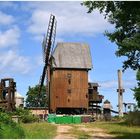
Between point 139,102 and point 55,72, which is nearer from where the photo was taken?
point 139,102

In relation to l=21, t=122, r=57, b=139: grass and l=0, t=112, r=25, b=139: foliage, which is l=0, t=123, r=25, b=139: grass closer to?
l=0, t=112, r=25, b=139: foliage

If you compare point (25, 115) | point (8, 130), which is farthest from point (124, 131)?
point (25, 115)

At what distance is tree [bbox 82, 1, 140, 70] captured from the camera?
2839 cm

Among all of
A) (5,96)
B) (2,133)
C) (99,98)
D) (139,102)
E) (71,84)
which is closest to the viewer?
(2,133)

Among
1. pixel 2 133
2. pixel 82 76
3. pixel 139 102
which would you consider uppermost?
pixel 82 76

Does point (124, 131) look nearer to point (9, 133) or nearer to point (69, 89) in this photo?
point (9, 133)

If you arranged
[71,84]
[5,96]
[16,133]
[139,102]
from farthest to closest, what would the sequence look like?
[71,84]
[5,96]
[139,102]
[16,133]

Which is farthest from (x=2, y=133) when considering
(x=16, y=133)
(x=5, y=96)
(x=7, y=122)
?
(x=5, y=96)

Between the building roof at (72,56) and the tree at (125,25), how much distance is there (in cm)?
4277

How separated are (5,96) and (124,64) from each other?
33.1 meters

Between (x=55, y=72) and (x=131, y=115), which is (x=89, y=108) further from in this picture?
(x=131, y=115)

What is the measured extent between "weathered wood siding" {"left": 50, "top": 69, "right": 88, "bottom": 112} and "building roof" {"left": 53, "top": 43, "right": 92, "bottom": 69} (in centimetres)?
134

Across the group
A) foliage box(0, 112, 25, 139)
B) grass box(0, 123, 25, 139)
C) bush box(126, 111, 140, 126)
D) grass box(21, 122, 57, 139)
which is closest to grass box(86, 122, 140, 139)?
grass box(21, 122, 57, 139)

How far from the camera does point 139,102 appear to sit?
5147 centimetres
